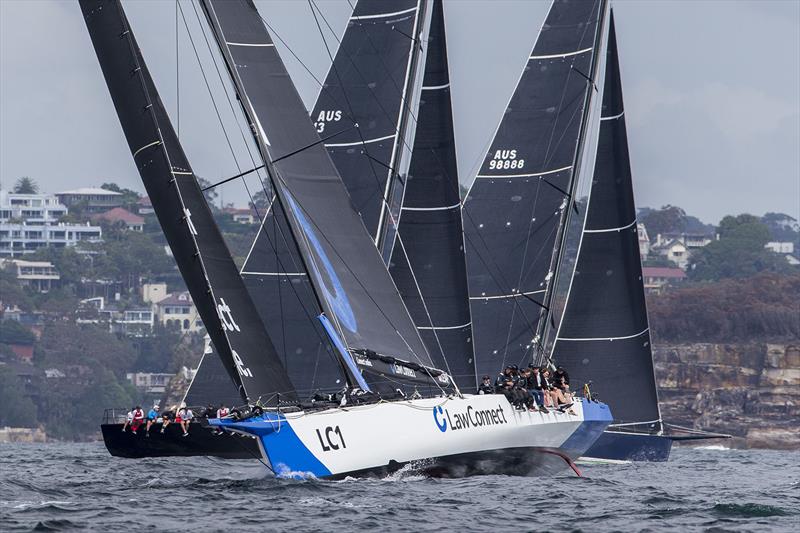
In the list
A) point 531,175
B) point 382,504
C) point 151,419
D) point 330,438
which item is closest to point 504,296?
point 531,175

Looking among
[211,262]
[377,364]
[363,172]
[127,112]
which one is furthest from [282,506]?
[363,172]

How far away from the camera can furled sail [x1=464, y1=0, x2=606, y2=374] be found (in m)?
37.9

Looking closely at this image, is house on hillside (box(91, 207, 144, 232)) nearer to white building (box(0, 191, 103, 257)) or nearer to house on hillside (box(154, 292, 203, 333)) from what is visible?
white building (box(0, 191, 103, 257))

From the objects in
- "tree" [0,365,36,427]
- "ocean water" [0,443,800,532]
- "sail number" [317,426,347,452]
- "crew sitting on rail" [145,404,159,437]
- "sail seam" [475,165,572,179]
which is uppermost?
"sail seam" [475,165,572,179]

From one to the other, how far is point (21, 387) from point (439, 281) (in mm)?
85078

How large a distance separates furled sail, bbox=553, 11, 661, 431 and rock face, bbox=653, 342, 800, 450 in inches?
1847

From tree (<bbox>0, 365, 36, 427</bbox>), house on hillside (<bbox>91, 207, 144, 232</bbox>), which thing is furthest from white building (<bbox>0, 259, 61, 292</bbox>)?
tree (<bbox>0, 365, 36, 427</bbox>)

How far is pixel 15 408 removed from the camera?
109m

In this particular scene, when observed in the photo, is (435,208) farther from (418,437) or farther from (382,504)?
(382,504)

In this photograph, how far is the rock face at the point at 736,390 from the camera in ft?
274

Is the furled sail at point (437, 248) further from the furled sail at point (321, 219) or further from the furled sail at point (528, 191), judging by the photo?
the furled sail at point (321, 219)

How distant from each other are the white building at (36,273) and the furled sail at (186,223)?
133668 mm

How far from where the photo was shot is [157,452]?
3569 cm

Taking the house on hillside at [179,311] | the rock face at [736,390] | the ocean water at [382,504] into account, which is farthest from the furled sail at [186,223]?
the house on hillside at [179,311]
